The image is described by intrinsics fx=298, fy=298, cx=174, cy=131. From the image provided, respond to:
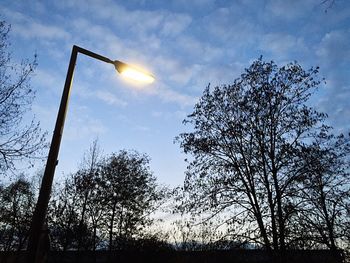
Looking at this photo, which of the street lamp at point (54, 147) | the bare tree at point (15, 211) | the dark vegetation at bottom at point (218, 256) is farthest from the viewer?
the bare tree at point (15, 211)

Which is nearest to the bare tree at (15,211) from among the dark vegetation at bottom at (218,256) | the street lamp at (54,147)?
the dark vegetation at bottom at (218,256)

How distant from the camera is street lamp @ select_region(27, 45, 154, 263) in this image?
3766mm

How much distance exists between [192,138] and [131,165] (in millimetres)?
14008

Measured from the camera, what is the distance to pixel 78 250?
99.9ft

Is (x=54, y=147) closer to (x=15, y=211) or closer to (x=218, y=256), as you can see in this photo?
(x=218, y=256)

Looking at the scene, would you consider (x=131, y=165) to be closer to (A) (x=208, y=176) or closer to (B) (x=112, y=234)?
(B) (x=112, y=234)

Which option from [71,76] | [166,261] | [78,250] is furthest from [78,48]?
[78,250]

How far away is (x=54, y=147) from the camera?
4.38 m

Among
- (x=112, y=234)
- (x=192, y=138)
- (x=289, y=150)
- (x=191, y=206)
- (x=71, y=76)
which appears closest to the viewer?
(x=71, y=76)

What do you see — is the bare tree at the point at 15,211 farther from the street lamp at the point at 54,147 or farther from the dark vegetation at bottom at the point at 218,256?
the street lamp at the point at 54,147

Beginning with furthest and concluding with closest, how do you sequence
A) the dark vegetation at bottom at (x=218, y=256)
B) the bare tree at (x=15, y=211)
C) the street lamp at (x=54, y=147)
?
the bare tree at (x=15, y=211) < the dark vegetation at bottom at (x=218, y=256) < the street lamp at (x=54, y=147)

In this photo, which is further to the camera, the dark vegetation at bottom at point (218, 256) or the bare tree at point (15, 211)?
the bare tree at point (15, 211)

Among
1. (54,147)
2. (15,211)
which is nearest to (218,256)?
(54,147)

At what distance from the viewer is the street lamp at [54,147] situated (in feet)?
12.4
